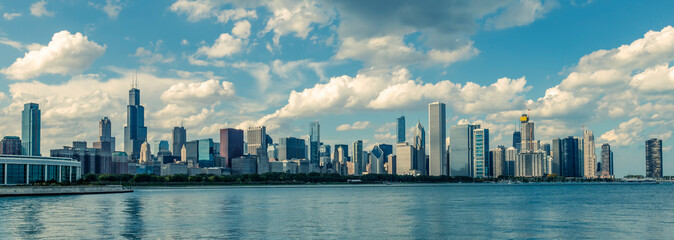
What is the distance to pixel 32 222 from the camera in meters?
76.2

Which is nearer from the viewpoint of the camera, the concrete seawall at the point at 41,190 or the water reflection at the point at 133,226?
the water reflection at the point at 133,226

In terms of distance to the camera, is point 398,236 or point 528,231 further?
point 528,231

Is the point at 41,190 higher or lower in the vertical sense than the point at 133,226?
lower

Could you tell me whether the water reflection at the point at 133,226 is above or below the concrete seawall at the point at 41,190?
above

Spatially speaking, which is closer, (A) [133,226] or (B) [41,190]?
(A) [133,226]

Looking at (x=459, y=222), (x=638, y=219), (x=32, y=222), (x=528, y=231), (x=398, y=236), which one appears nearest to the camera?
(x=398, y=236)

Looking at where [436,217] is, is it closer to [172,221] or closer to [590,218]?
[590,218]

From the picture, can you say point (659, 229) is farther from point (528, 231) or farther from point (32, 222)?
point (32, 222)

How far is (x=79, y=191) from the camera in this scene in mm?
193875

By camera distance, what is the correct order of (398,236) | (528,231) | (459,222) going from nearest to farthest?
(398,236) < (528,231) < (459,222)

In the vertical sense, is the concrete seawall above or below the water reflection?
below

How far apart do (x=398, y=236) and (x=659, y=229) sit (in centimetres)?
3323

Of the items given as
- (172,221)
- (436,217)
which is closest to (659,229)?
(436,217)

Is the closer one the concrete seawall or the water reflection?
the water reflection
